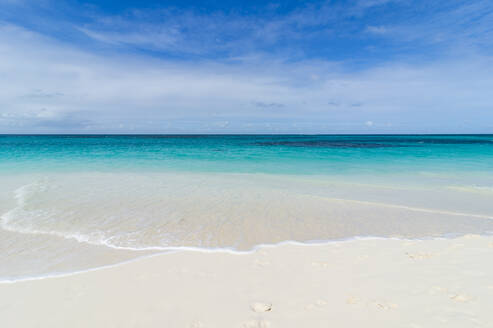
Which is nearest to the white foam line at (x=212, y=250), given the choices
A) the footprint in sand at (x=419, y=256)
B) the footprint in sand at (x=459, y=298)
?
the footprint in sand at (x=419, y=256)

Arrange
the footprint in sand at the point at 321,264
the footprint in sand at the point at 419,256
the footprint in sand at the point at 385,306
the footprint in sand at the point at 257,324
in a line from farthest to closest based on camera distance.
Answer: the footprint in sand at the point at 419,256 < the footprint in sand at the point at 321,264 < the footprint in sand at the point at 385,306 < the footprint in sand at the point at 257,324

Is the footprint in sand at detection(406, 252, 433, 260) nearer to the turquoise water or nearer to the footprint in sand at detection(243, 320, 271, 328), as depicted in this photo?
the footprint in sand at detection(243, 320, 271, 328)

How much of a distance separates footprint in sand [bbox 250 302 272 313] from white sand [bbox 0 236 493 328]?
0.5 inches

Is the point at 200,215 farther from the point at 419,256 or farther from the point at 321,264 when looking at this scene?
the point at 419,256

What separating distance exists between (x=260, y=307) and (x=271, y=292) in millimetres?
377

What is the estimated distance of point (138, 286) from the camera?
13.0 ft

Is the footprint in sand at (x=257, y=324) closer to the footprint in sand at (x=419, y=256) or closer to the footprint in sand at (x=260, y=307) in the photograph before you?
the footprint in sand at (x=260, y=307)

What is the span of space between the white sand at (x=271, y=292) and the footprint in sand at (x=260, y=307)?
1cm

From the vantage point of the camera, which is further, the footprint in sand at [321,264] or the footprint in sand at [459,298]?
the footprint in sand at [321,264]

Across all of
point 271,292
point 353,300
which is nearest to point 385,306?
point 353,300

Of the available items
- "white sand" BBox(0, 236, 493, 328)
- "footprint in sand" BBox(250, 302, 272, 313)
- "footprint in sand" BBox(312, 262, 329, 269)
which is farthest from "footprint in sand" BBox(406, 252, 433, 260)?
A: "footprint in sand" BBox(250, 302, 272, 313)

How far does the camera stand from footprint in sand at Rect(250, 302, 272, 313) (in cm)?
340

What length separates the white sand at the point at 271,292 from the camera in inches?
127

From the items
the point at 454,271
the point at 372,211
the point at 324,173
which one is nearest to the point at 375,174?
the point at 324,173
